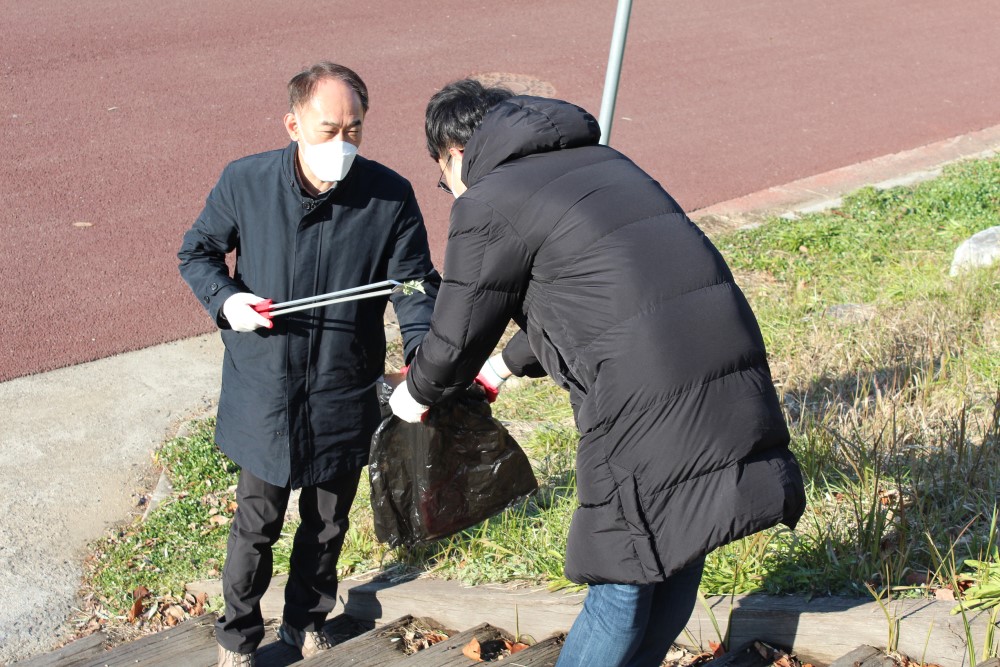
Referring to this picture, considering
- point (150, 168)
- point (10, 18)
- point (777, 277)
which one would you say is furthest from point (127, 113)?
point (777, 277)

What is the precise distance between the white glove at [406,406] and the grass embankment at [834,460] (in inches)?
34.2

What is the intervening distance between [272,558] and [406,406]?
0.90 meters

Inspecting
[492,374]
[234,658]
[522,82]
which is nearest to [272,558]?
[234,658]

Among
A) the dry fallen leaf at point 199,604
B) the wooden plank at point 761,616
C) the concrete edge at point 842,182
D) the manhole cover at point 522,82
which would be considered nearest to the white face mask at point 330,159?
the wooden plank at point 761,616

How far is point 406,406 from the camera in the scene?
267 cm

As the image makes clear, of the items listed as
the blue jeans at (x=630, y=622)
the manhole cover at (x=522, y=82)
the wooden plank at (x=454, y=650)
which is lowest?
the wooden plank at (x=454, y=650)

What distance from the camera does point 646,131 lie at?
9453mm

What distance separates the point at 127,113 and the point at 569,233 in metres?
7.60

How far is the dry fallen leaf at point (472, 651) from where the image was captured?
3.06 m

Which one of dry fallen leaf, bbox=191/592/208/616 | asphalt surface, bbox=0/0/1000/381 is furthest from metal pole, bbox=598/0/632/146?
asphalt surface, bbox=0/0/1000/381

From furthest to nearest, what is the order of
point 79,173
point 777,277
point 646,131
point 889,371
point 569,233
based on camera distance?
point 646,131 → point 79,173 → point 777,277 → point 889,371 → point 569,233

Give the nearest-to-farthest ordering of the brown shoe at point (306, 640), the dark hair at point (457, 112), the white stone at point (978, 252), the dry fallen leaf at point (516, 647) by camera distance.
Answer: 1. the dark hair at point (457, 112)
2. the dry fallen leaf at point (516, 647)
3. the brown shoe at point (306, 640)
4. the white stone at point (978, 252)

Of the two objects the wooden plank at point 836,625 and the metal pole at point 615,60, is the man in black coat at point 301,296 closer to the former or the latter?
the wooden plank at point 836,625

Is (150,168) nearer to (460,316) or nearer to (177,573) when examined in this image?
(177,573)
